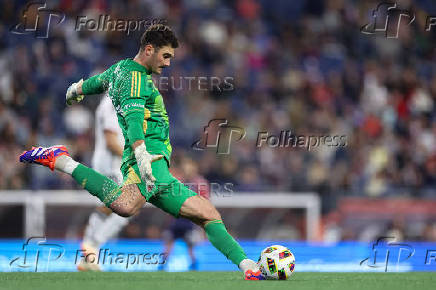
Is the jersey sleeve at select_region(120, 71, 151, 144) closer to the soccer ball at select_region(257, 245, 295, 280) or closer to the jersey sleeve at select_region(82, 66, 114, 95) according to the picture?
the jersey sleeve at select_region(82, 66, 114, 95)

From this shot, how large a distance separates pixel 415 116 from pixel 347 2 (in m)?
3.60

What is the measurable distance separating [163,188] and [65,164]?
2.90 feet

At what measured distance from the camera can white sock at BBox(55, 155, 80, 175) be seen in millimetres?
7910

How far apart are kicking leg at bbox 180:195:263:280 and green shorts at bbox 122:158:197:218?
6 cm

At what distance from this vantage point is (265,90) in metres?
17.5

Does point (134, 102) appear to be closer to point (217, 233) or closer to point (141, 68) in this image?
point (141, 68)

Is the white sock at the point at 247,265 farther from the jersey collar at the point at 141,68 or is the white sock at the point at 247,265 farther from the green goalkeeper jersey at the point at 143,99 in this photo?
the jersey collar at the point at 141,68

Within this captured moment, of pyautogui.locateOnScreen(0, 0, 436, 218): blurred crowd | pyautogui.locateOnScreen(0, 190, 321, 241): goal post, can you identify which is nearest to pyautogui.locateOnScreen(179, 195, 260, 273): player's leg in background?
pyautogui.locateOnScreen(0, 0, 436, 218): blurred crowd

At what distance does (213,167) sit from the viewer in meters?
15.0

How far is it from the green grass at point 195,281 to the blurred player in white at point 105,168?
3.67 ft

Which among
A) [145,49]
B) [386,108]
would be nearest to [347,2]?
[386,108]

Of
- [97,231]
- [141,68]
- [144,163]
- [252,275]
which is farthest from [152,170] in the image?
[97,231]

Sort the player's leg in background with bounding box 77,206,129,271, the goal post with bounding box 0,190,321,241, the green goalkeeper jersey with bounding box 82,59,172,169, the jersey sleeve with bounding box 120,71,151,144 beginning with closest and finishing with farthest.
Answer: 1. the jersey sleeve with bounding box 120,71,151,144
2. the green goalkeeper jersey with bounding box 82,59,172,169
3. the player's leg in background with bounding box 77,206,129,271
4. the goal post with bounding box 0,190,321,241

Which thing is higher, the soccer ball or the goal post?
the soccer ball
